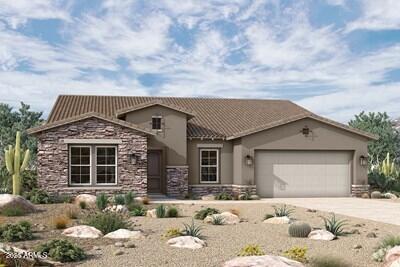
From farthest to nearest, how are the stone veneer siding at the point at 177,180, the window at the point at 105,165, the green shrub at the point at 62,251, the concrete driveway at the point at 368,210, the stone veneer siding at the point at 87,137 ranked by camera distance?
1. the stone veneer siding at the point at 177,180
2. the window at the point at 105,165
3. the stone veneer siding at the point at 87,137
4. the concrete driveway at the point at 368,210
5. the green shrub at the point at 62,251

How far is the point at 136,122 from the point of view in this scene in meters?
25.6

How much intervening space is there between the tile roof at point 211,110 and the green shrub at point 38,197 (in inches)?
200

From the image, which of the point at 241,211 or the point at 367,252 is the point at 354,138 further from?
the point at 367,252

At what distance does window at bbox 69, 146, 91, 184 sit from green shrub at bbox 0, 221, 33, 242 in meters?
11.8

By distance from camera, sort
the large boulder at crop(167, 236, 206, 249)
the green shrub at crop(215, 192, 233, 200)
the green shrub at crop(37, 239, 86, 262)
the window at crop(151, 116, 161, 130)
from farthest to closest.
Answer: the window at crop(151, 116, 161, 130) < the green shrub at crop(215, 192, 233, 200) < the large boulder at crop(167, 236, 206, 249) < the green shrub at crop(37, 239, 86, 262)

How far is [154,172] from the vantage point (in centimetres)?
2642

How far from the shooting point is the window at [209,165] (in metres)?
26.8

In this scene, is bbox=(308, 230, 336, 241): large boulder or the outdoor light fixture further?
the outdoor light fixture

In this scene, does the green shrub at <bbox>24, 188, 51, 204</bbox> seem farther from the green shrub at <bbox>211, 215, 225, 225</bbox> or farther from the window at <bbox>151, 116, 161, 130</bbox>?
the green shrub at <bbox>211, 215, 225, 225</bbox>

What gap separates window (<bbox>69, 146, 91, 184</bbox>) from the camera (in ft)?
76.3

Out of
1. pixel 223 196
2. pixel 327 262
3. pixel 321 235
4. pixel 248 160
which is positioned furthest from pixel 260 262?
pixel 248 160

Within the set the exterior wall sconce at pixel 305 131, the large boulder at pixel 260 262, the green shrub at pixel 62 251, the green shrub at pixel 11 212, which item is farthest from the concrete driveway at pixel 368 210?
the green shrub at pixel 11 212

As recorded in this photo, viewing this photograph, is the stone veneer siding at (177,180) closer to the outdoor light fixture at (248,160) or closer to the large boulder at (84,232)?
the outdoor light fixture at (248,160)

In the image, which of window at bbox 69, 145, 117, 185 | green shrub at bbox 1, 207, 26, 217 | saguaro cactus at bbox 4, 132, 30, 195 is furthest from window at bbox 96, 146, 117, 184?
green shrub at bbox 1, 207, 26, 217
